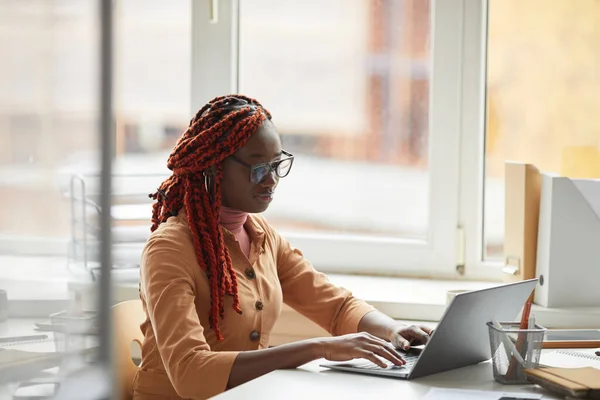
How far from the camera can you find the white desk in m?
1.54

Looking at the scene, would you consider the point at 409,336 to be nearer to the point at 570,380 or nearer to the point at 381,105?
the point at 570,380

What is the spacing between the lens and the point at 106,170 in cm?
43

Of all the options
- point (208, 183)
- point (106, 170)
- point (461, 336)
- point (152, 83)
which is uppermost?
point (152, 83)

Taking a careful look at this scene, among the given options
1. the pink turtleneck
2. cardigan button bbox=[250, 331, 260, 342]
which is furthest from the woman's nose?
cardigan button bbox=[250, 331, 260, 342]

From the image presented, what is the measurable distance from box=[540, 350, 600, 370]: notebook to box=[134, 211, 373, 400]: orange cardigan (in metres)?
0.48

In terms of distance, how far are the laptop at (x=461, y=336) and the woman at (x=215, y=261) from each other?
15 cm

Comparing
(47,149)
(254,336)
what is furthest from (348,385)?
(47,149)

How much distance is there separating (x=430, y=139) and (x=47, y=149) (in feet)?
8.11

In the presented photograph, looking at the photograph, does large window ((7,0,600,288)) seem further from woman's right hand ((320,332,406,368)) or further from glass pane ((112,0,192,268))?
woman's right hand ((320,332,406,368))

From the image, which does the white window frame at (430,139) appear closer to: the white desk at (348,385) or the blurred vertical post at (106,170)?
the white desk at (348,385)

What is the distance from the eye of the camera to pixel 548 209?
236cm

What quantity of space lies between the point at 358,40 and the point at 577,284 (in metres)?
1.11

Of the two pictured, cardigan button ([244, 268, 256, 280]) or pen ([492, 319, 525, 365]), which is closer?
pen ([492, 319, 525, 365])

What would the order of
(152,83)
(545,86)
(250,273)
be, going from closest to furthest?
1. (250,273)
2. (545,86)
3. (152,83)
